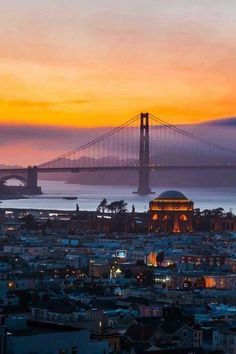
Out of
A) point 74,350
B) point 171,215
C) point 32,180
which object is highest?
point 32,180

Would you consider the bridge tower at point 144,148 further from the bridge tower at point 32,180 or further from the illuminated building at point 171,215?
the illuminated building at point 171,215

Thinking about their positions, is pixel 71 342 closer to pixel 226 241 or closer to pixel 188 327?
pixel 188 327

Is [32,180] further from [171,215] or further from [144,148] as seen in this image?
[171,215]

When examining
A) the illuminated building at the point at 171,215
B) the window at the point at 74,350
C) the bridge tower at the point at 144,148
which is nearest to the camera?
the window at the point at 74,350

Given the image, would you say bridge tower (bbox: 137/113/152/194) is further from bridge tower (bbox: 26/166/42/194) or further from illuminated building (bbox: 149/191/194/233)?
illuminated building (bbox: 149/191/194/233)

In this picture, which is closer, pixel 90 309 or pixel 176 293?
pixel 90 309

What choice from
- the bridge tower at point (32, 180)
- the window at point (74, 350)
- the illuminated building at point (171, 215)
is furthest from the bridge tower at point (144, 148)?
the window at point (74, 350)

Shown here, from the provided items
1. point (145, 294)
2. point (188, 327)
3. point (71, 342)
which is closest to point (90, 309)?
point (188, 327)

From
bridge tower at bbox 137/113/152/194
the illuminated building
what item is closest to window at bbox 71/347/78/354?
the illuminated building

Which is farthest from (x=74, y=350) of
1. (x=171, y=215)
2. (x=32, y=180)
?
(x=32, y=180)
